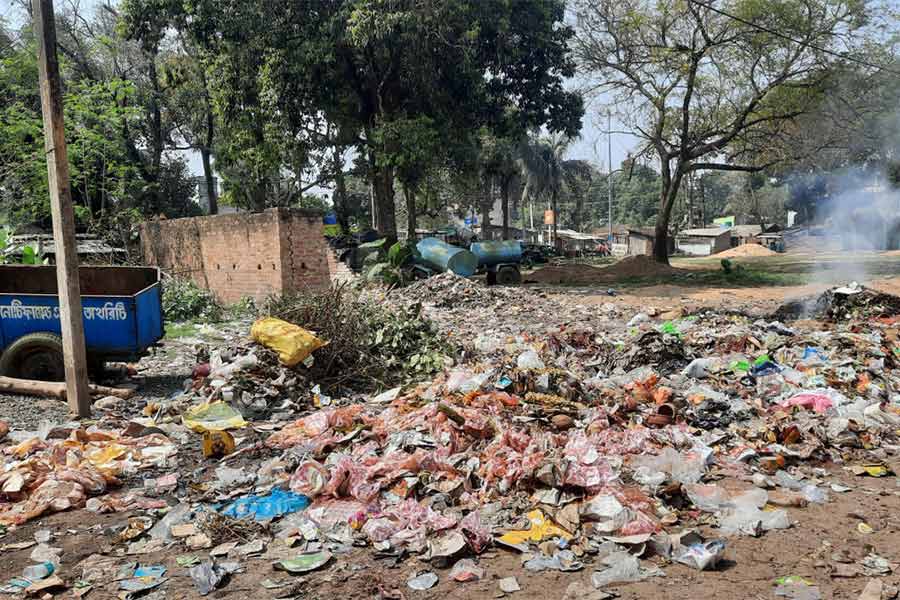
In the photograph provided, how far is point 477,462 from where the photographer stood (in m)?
4.13

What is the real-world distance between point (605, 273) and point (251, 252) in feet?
37.1

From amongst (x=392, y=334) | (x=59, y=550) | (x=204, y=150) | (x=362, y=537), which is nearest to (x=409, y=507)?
(x=362, y=537)

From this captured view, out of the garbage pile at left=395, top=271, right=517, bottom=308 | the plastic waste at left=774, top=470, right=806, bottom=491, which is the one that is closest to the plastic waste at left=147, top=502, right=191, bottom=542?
the plastic waste at left=774, top=470, right=806, bottom=491

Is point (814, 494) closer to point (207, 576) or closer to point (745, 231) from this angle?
point (207, 576)

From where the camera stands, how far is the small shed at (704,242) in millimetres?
42750

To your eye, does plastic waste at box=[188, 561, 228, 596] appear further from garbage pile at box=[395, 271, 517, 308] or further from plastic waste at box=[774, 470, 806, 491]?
garbage pile at box=[395, 271, 517, 308]

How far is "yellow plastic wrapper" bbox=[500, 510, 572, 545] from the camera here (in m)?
3.37

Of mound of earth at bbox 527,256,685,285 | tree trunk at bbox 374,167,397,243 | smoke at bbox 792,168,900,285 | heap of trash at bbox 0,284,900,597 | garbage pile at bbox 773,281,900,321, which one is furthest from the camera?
smoke at bbox 792,168,900,285

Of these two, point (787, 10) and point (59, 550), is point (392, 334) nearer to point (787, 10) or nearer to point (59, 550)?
point (59, 550)

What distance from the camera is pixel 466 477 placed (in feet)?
12.9

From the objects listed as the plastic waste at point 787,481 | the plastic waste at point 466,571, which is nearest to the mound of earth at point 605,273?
the plastic waste at point 787,481

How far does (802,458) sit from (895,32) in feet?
57.4

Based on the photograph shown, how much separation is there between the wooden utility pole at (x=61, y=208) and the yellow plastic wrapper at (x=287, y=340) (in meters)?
1.55

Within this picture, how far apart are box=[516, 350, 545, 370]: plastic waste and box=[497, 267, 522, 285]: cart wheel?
36.0 ft
